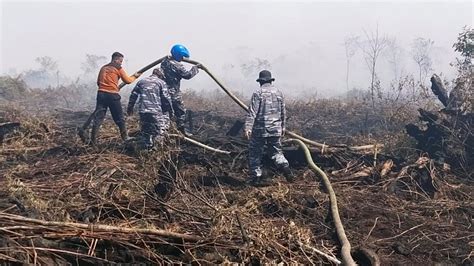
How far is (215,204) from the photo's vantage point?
475 cm

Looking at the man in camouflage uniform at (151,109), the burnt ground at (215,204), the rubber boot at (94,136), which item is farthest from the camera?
the rubber boot at (94,136)

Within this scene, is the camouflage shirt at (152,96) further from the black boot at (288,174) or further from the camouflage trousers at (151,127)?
the black boot at (288,174)

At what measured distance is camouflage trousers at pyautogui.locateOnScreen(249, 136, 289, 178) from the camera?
6.19m

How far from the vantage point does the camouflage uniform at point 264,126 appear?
623 centimetres

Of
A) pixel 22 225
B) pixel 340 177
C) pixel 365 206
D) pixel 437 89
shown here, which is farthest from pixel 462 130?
pixel 22 225

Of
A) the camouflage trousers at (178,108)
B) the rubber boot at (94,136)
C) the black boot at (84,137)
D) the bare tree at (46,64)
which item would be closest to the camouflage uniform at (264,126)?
the camouflage trousers at (178,108)

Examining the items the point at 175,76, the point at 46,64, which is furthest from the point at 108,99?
the point at 46,64

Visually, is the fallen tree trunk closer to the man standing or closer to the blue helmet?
the man standing

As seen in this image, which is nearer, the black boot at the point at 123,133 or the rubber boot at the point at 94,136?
the rubber boot at the point at 94,136

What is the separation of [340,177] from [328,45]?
57.6 m

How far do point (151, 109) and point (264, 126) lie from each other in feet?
6.31

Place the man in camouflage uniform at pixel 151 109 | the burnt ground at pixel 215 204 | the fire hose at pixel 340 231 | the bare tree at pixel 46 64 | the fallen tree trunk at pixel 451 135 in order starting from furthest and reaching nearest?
the bare tree at pixel 46 64
the man in camouflage uniform at pixel 151 109
the fallen tree trunk at pixel 451 135
the fire hose at pixel 340 231
the burnt ground at pixel 215 204

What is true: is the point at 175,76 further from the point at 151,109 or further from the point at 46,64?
the point at 46,64

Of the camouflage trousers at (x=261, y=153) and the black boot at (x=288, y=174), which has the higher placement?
the camouflage trousers at (x=261, y=153)
